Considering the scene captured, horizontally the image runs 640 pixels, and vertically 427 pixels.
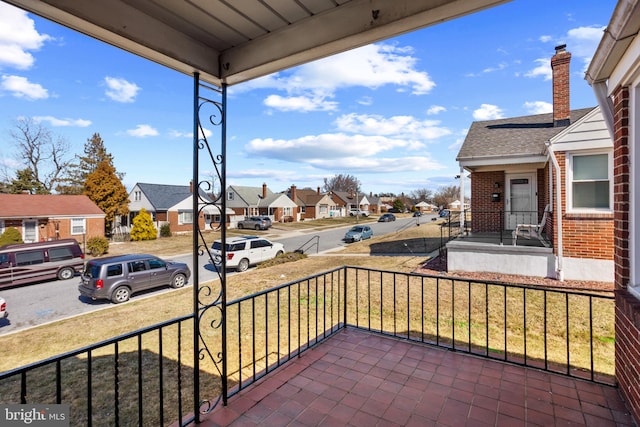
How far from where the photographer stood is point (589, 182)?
6.74 metres

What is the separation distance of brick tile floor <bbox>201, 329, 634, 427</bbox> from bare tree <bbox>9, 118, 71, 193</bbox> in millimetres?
31890

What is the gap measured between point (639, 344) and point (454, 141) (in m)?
13.2

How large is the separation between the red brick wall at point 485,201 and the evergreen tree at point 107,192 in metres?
23.7

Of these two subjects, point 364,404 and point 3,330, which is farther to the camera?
point 3,330

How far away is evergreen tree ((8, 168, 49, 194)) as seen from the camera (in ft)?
81.0

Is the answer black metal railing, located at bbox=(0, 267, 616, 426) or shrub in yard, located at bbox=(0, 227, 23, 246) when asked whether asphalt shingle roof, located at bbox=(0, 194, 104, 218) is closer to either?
shrub in yard, located at bbox=(0, 227, 23, 246)

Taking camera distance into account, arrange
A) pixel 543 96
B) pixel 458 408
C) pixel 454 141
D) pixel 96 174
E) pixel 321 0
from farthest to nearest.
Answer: pixel 96 174 → pixel 454 141 → pixel 543 96 → pixel 458 408 → pixel 321 0

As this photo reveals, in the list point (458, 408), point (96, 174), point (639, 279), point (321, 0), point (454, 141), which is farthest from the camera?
point (96, 174)

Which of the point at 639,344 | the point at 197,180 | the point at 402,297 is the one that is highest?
the point at 197,180

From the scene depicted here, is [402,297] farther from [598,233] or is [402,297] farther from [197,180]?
[197,180]

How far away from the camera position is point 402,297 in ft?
21.4

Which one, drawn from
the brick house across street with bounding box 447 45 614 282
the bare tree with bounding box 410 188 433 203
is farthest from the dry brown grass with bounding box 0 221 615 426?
the bare tree with bounding box 410 188 433 203

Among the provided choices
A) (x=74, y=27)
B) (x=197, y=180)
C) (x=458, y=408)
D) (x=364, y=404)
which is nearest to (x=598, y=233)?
(x=458, y=408)

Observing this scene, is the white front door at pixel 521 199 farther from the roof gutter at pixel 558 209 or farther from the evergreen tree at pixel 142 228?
the evergreen tree at pixel 142 228
